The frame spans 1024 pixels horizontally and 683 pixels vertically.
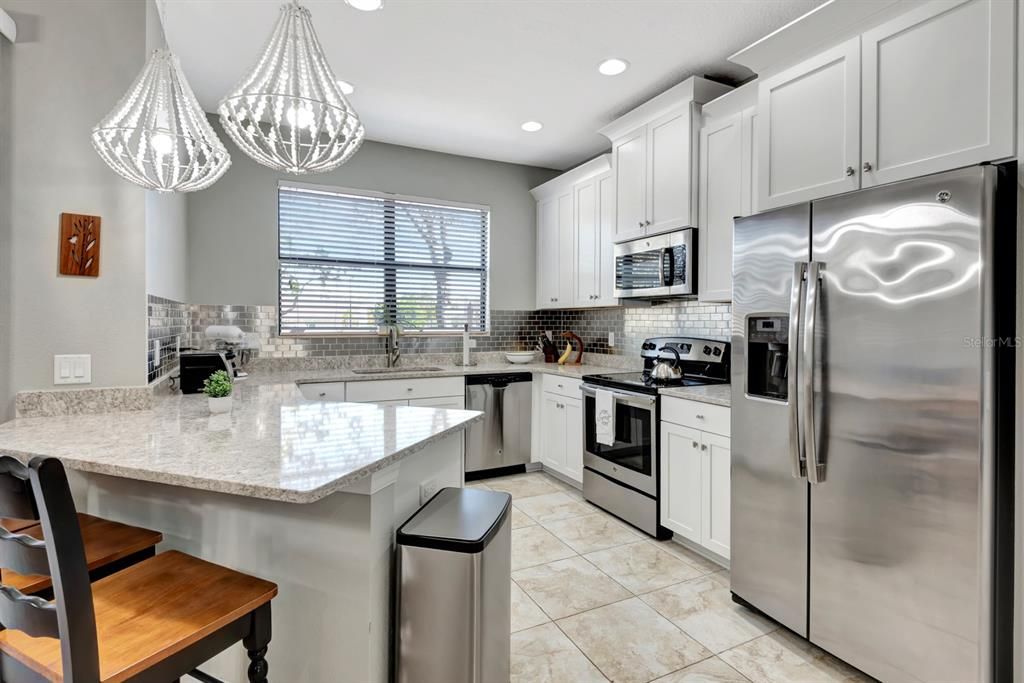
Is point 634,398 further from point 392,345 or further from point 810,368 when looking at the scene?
point 392,345

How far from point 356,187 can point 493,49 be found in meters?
1.87

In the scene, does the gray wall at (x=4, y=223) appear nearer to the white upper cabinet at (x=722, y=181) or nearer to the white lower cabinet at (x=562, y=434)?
the white lower cabinet at (x=562, y=434)

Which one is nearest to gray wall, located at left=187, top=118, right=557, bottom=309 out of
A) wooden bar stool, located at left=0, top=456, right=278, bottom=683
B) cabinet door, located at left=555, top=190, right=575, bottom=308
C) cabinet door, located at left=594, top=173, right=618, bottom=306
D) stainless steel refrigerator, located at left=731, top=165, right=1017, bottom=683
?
cabinet door, located at left=555, top=190, right=575, bottom=308

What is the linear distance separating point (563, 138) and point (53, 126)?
3207 mm

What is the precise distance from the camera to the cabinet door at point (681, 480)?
8.82 ft

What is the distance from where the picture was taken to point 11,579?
1.21 meters

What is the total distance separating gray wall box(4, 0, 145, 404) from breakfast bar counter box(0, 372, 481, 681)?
42cm

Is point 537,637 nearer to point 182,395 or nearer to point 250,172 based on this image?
point 182,395

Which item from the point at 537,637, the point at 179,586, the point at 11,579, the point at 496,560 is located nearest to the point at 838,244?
the point at 496,560

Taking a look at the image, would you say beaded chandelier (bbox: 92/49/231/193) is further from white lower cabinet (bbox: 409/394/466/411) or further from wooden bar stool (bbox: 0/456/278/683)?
white lower cabinet (bbox: 409/394/466/411)

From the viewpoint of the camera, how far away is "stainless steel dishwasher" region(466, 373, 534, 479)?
4.05m

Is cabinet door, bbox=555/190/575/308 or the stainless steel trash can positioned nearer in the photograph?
the stainless steel trash can

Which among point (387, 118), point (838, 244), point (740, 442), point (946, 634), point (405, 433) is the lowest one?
point (946, 634)

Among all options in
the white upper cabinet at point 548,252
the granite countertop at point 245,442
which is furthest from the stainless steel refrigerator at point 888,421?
the white upper cabinet at point 548,252
